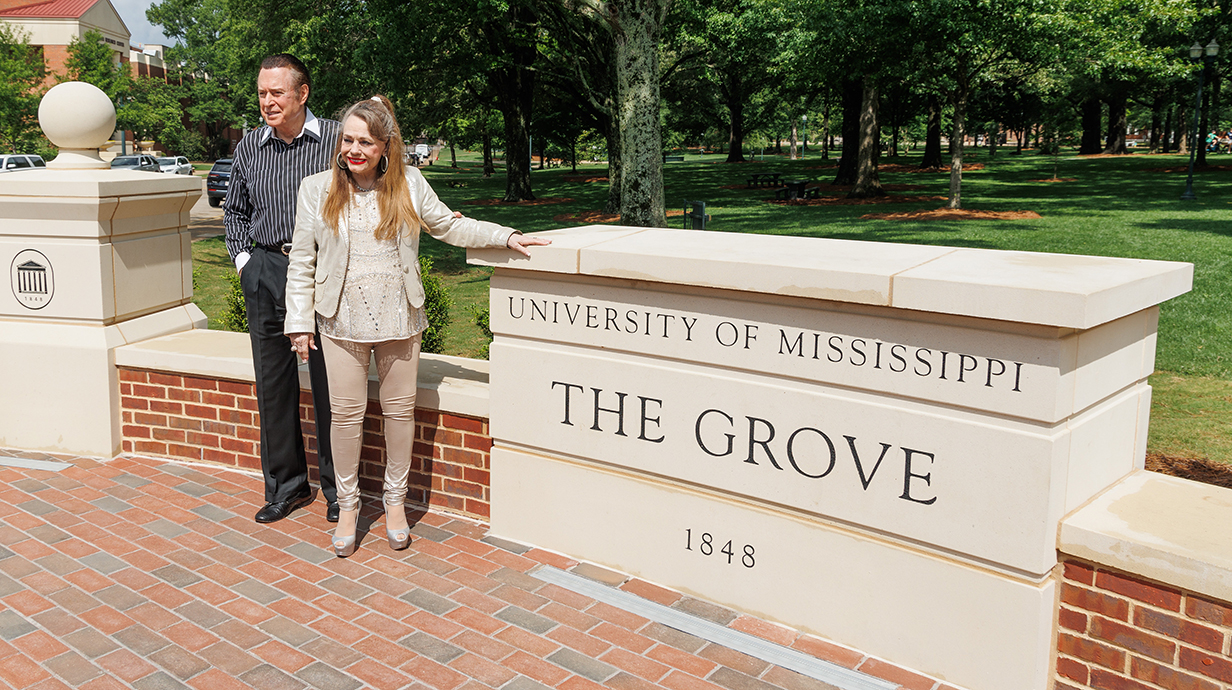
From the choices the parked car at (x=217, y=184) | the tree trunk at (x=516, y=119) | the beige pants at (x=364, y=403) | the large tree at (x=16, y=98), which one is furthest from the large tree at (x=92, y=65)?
the beige pants at (x=364, y=403)

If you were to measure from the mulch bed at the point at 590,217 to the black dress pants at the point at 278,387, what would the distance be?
717 inches

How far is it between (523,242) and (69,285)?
10.1 ft

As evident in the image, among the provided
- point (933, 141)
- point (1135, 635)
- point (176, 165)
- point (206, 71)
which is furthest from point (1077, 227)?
point (206, 71)

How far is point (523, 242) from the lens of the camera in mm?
4180

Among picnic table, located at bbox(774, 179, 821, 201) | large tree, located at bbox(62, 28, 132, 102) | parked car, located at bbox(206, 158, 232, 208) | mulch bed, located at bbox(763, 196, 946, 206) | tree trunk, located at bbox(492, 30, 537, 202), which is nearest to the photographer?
mulch bed, located at bbox(763, 196, 946, 206)

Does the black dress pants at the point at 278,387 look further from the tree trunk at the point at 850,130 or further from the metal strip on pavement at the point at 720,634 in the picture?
the tree trunk at the point at 850,130

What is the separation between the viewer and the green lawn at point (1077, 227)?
776 cm

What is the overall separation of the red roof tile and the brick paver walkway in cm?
7151

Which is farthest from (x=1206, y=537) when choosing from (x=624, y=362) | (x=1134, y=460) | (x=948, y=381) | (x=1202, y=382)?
(x=1202, y=382)

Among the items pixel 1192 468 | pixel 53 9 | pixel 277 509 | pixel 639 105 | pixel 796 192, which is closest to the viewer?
pixel 277 509

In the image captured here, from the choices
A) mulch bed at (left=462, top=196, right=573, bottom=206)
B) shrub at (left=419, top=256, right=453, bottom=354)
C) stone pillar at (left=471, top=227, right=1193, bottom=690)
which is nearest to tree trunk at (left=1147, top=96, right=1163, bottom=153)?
mulch bed at (left=462, top=196, right=573, bottom=206)

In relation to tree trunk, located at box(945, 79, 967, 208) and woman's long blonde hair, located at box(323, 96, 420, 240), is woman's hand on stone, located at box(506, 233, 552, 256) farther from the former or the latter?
tree trunk, located at box(945, 79, 967, 208)

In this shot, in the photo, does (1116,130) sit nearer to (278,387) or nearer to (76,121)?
(76,121)

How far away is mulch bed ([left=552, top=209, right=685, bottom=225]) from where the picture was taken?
78.3 feet
